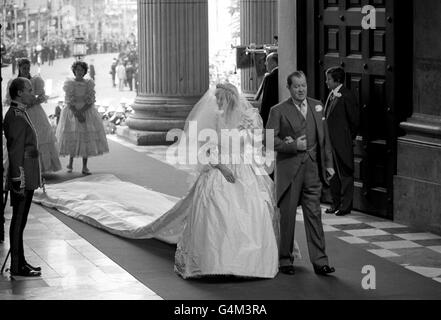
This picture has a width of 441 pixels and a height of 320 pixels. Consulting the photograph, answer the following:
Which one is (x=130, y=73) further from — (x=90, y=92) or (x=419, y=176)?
(x=419, y=176)

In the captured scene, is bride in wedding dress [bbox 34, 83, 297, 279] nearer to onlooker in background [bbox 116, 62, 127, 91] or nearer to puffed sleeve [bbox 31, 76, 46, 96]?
puffed sleeve [bbox 31, 76, 46, 96]

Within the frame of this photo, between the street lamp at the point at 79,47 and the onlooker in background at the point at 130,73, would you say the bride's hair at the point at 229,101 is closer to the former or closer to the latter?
the street lamp at the point at 79,47

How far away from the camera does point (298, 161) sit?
931cm

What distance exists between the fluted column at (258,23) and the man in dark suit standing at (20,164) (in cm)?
1109

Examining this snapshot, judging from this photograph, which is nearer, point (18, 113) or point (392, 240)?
point (18, 113)

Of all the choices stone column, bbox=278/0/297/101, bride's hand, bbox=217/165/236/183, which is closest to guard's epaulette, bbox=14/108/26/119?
bride's hand, bbox=217/165/236/183

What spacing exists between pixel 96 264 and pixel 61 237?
1521mm

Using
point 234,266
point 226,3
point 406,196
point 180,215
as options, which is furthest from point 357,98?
point 226,3

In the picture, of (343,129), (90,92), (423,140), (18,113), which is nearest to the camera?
(18,113)

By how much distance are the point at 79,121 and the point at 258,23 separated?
17.7 ft

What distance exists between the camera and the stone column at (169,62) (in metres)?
19.3

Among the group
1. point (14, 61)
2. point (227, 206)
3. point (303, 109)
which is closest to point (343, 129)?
point (303, 109)

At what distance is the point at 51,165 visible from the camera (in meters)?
15.2

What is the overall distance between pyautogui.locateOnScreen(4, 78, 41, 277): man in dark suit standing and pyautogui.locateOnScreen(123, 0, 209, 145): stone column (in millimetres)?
10270
